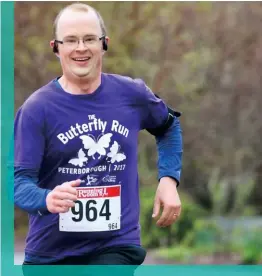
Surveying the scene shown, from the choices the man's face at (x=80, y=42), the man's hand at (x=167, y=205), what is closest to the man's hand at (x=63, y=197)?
the man's hand at (x=167, y=205)

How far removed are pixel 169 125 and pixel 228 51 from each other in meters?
3.94

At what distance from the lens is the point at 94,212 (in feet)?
13.9

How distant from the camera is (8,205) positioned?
531 cm

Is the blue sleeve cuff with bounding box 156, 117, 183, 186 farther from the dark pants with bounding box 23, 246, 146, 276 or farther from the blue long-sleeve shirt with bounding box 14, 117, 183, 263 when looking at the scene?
the dark pants with bounding box 23, 246, 146, 276

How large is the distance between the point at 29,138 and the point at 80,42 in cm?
53

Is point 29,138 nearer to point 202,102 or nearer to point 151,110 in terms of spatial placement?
point 151,110

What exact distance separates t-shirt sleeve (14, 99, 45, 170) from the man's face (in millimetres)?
270

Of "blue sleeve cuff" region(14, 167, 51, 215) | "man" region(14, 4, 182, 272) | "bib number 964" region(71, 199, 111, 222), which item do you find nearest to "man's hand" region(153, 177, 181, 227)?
"man" region(14, 4, 182, 272)

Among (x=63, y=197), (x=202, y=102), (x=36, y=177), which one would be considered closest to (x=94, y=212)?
(x=36, y=177)

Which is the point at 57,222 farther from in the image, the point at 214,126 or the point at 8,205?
the point at 214,126

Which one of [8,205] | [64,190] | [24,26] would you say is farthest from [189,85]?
[64,190]

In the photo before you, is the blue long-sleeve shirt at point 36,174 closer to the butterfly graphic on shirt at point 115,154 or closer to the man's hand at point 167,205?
the man's hand at point 167,205

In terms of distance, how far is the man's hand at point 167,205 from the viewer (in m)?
4.04

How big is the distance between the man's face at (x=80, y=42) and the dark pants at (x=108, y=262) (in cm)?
76
